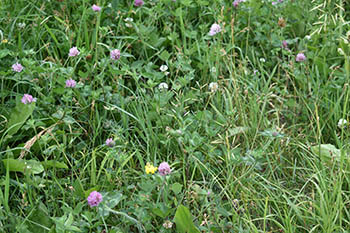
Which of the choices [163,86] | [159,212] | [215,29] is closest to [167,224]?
[159,212]

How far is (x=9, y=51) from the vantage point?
247 cm

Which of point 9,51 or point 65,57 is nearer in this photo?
point 9,51

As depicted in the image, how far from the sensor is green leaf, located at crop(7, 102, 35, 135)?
7.32 feet

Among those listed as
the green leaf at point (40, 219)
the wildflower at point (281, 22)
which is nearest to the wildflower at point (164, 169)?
the green leaf at point (40, 219)

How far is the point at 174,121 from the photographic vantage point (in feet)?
7.82

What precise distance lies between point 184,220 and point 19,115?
865 mm

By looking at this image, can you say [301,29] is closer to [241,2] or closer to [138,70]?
[241,2]

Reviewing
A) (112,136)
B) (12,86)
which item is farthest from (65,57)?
(112,136)

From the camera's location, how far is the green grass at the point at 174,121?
6.40 feet

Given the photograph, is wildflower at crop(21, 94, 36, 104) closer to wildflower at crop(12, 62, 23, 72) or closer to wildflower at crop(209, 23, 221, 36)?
wildflower at crop(12, 62, 23, 72)

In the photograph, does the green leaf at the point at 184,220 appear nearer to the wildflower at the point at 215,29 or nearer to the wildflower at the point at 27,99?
the wildflower at the point at 27,99

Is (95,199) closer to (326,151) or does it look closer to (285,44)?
(326,151)

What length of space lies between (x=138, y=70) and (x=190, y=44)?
36 cm

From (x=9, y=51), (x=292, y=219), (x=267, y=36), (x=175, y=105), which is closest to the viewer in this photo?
(x=292, y=219)
